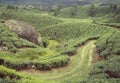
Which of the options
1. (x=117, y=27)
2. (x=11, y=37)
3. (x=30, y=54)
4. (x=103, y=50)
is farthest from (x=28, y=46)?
(x=117, y=27)

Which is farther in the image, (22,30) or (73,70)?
(22,30)

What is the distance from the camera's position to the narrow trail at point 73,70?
45.8 m

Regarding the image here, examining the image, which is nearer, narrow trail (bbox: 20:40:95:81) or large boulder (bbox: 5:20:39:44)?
narrow trail (bbox: 20:40:95:81)

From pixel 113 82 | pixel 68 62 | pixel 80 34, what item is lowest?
pixel 80 34

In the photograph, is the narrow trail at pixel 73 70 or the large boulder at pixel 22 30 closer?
the narrow trail at pixel 73 70

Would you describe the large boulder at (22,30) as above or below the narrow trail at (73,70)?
above

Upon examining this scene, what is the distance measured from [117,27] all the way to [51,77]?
49486mm

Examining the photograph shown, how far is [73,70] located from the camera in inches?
1970

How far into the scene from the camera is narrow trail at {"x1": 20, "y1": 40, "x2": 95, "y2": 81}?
45831 millimetres

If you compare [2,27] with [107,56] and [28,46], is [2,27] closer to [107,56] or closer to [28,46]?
[28,46]

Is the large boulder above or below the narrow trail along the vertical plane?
above

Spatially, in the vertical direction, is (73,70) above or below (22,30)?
below

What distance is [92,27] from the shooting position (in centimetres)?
9975

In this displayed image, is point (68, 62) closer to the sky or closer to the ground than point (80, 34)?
closer to the sky
